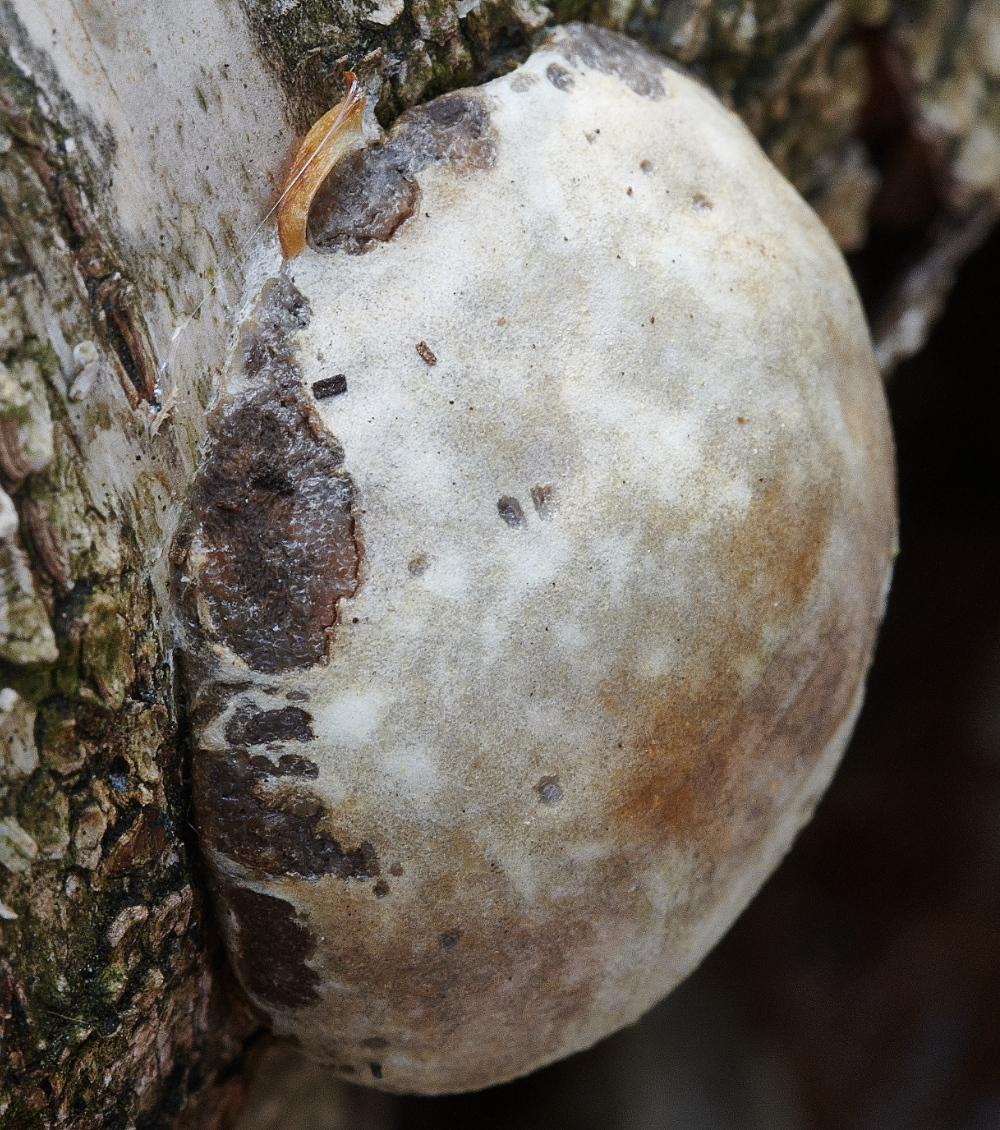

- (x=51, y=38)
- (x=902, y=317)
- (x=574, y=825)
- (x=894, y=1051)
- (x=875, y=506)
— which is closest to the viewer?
(x=51, y=38)

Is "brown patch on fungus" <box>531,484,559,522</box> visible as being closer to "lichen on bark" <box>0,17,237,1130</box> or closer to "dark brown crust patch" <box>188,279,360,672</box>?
"dark brown crust patch" <box>188,279,360,672</box>

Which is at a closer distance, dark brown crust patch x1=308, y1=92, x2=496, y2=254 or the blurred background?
dark brown crust patch x1=308, y1=92, x2=496, y2=254

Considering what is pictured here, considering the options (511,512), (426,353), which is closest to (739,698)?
(511,512)

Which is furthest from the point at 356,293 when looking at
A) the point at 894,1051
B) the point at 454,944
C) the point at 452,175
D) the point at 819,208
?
the point at 894,1051

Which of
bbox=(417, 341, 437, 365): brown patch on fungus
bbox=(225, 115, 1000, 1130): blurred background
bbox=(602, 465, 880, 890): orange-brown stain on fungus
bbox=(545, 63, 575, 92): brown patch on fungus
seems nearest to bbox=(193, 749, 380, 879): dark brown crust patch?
bbox=(602, 465, 880, 890): orange-brown stain on fungus

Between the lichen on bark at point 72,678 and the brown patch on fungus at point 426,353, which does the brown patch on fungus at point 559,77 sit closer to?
the brown patch on fungus at point 426,353

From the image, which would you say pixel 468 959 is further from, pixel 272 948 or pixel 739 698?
pixel 739 698

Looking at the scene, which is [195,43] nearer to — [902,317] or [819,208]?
[819,208]
